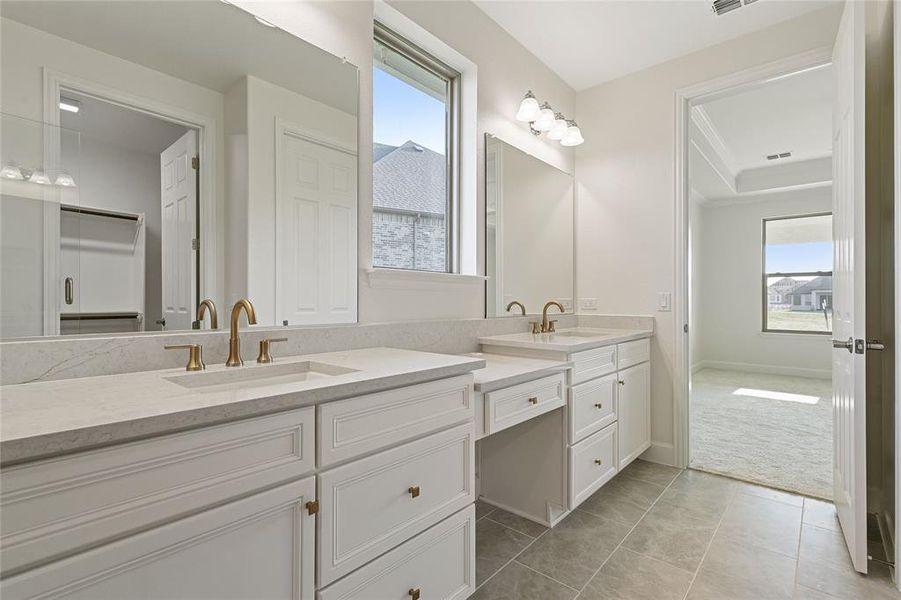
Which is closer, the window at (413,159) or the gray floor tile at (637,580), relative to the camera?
the gray floor tile at (637,580)

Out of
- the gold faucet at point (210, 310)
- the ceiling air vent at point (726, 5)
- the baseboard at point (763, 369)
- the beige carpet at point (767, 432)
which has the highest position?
the ceiling air vent at point (726, 5)

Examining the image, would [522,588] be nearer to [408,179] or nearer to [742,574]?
[742,574]

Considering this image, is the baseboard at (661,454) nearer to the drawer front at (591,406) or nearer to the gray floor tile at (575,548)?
the drawer front at (591,406)

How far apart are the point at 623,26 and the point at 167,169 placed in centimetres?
260

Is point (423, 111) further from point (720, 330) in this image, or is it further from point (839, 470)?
point (720, 330)

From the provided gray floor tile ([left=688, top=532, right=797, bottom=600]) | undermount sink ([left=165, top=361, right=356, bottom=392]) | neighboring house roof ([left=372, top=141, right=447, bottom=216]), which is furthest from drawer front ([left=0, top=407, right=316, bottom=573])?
gray floor tile ([left=688, top=532, right=797, bottom=600])

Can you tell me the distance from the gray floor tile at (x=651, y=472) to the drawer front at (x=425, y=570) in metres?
1.67

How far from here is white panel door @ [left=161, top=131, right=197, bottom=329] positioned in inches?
51.9

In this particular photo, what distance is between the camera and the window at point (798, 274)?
19.0 ft

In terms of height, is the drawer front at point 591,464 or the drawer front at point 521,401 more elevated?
the drawer front at point 521,401

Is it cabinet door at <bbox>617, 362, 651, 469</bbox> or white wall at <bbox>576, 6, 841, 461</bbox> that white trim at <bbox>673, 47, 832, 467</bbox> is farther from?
cabinet door at <bbox>617, 362, 651, 469</bbox>

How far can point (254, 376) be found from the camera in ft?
4.38

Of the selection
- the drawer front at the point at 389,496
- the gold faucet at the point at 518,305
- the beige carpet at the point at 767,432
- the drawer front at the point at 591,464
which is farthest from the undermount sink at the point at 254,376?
the beige carpet at the point at 767,432

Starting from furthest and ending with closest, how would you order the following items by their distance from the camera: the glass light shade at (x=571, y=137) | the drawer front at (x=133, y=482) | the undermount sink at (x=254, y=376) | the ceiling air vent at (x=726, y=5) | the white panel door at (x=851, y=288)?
1. the glass light shade at (x=571, y=137)
2. the ceiling air vent at (x=726, y=5)
3. the white panel door at (x=851, y=288)
4. the undermount sink at (x=254, y=376)
5. the drawer front at (x=133, y=482)
